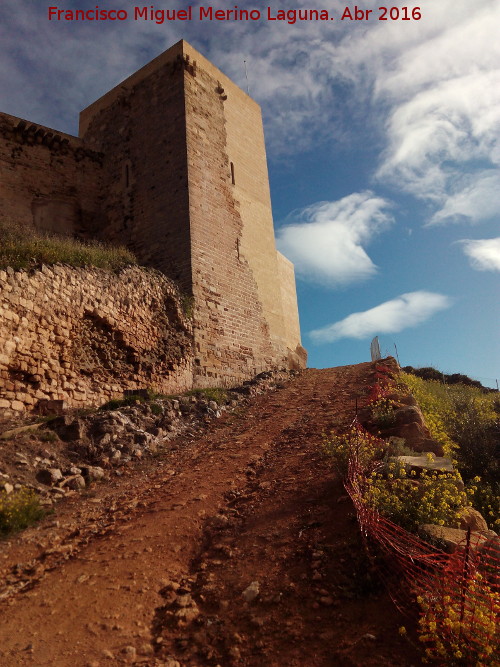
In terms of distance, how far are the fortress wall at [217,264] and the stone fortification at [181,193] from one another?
4 centimetres

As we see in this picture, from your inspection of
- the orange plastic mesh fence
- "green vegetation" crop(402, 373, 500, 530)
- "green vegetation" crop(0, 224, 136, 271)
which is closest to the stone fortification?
"green vegetation" crop(0, 224, 136, 271)

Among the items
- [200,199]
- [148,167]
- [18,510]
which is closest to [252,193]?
[200,199]

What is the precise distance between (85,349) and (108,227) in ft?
23.0

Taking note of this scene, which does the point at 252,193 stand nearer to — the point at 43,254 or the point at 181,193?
the point at 181,193

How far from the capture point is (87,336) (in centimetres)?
895

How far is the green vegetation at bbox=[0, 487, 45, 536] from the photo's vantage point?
481cm

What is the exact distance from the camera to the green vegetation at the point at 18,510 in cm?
481

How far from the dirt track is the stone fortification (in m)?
6.18

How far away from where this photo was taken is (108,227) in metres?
14.7

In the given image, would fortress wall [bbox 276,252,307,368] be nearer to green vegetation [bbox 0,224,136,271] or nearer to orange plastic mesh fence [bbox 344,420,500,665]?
green vegetation [bbox 0,224,136,271]

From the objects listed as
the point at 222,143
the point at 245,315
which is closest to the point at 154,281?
the point at 245,315

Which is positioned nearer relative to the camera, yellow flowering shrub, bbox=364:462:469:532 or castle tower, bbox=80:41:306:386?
yellow flowering shrub, bbox=364:462:469:532

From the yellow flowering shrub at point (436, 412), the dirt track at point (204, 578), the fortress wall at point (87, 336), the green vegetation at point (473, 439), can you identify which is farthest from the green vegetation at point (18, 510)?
the yellow flowering shrub at point (436, 412)

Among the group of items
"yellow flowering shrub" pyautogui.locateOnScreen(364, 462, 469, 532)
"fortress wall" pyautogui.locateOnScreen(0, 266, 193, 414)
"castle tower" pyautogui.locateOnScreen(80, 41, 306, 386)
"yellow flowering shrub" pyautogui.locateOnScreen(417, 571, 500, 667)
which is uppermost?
"castle tower" pyautogui.locateOnScreen(80, 41, 306, 386)
